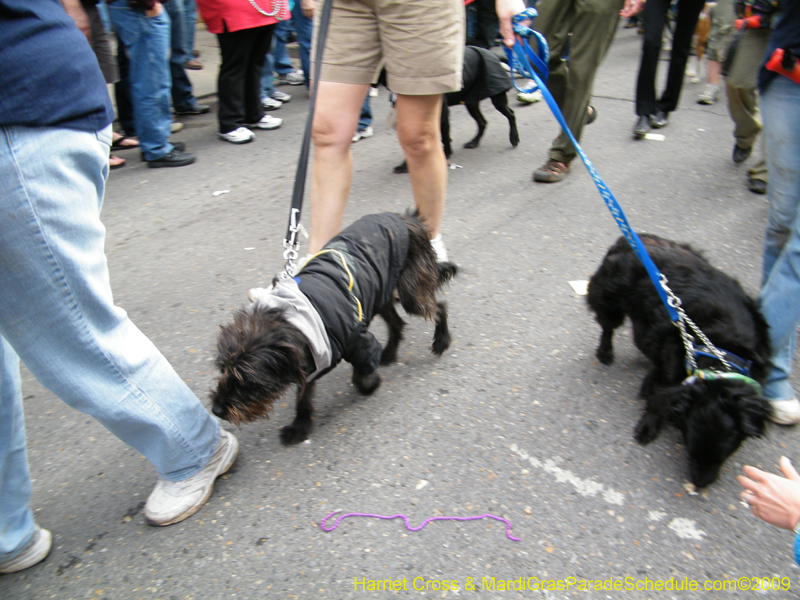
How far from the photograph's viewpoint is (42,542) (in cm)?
209

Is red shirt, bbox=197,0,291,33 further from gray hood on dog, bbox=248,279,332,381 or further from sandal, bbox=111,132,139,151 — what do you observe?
gray hood on dog, bbox=248,279,332,381

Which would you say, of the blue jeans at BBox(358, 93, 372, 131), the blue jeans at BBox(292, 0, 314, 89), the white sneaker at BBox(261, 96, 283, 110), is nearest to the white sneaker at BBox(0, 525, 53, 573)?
the blue jeans at BBox(358, 93, 372, 131)

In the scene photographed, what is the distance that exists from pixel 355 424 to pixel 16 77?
1.79 m

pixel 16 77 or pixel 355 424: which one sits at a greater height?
pixel 16 77

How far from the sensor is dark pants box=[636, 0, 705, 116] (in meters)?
5.34

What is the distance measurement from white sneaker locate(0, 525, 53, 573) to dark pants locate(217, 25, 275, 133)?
15.9 ft

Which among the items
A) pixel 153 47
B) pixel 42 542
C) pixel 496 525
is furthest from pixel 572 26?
pixel 42 542

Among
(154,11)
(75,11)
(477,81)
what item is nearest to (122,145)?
(154,11)

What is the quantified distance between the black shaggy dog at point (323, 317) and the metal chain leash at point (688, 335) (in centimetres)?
109

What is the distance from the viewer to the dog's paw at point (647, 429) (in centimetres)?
243

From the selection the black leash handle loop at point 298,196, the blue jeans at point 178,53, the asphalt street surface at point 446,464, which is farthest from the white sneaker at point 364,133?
the black leash handle loop at point 298,196

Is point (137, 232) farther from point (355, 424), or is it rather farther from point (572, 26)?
point (572, 26)

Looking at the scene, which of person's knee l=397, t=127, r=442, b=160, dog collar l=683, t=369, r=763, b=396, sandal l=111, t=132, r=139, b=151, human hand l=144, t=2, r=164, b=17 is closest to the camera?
dog collar l=683, t=369, r=763, b=396

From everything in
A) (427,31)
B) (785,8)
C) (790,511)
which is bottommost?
(790,511)
